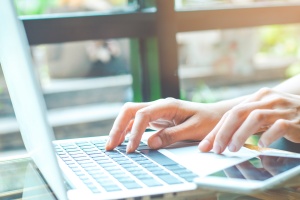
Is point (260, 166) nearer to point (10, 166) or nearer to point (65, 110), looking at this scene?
point (10, 166)

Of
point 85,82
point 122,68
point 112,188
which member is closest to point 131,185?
point 112,188

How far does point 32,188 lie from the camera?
656 mm

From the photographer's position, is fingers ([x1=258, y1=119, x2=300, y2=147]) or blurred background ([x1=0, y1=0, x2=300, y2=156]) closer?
fingers ([x1=258, y1=119, x2=300, y2=147])

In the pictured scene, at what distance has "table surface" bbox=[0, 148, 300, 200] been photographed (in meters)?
0.58

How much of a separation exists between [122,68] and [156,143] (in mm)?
2285

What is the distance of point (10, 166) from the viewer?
76 cm

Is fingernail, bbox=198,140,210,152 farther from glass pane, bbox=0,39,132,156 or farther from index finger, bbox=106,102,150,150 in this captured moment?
glass pane, bbox=0,39,132,156

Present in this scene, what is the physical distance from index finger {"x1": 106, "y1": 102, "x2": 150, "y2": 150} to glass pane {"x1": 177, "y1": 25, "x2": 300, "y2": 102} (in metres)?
1.84

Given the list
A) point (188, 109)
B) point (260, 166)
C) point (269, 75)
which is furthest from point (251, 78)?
point (260, 166)

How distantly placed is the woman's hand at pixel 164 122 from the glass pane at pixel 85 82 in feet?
6.78

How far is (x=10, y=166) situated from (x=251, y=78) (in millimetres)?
3013

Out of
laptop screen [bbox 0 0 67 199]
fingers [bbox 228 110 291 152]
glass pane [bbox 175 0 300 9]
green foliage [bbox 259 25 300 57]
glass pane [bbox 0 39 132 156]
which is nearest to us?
laptop screen [bbox 0 0 67 199]

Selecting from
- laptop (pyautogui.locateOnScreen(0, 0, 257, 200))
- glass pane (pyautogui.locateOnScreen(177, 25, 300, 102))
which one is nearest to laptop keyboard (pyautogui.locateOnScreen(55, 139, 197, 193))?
laptop (pyautogui.locateOnScreen(0, 0, 257, 200))

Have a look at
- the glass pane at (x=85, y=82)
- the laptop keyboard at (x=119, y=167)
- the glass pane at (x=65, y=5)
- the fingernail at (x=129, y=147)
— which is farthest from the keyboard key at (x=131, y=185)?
the glass pane at (x=85, y=82)
